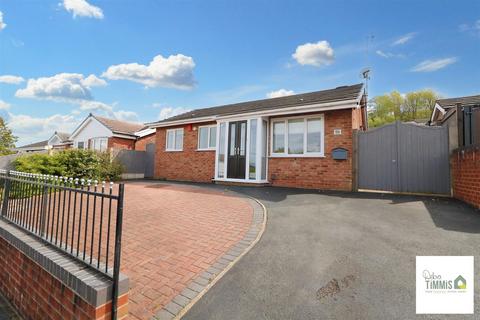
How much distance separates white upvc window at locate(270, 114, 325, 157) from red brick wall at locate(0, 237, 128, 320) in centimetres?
849

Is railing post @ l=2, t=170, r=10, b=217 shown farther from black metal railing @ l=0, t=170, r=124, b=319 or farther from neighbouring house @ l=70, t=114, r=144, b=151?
neighbouring house @ l=70, t=114, r=144, b=151

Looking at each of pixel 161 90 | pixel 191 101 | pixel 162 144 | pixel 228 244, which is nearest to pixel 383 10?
pixel 228 244

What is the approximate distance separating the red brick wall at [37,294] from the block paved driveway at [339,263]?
900 millimetres

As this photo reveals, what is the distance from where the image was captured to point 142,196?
7445 mm

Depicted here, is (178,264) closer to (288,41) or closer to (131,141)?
(288,41)

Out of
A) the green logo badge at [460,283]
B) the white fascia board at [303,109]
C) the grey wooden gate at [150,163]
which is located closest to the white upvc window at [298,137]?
the white fascia board at [303,109]

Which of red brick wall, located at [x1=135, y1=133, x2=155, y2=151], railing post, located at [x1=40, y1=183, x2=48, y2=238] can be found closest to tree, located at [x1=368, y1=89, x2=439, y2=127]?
red brick wall, located at [x1=135, y1=133, x2=155, y2=151]

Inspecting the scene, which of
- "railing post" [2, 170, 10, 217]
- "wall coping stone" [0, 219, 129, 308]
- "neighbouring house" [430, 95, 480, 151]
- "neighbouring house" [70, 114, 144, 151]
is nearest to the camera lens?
"wall coping stone" [0, 219, 129, 308]

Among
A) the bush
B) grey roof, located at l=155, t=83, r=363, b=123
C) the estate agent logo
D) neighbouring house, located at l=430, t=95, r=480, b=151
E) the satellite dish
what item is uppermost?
the satellite dish

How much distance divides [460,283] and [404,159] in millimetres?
6154

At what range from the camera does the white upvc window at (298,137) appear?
362 inches

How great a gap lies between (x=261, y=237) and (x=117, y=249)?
249cm

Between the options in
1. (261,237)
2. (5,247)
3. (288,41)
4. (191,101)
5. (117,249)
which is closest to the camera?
(117,249)

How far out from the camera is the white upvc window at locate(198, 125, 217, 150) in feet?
39.9
